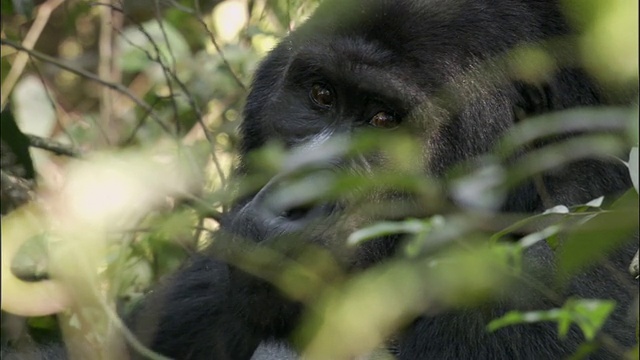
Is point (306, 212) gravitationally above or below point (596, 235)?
below

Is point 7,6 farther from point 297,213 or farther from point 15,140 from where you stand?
point 297,213

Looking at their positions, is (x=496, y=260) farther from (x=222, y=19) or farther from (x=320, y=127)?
(x=222, y=19)

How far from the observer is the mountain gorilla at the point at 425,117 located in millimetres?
2629

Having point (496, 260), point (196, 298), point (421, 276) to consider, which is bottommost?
point (196, 298)

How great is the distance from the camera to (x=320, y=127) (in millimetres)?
3127

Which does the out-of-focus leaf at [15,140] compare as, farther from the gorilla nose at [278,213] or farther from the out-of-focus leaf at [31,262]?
the gorilla nose at [278,213]

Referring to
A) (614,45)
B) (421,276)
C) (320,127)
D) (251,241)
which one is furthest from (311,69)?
(614,45)

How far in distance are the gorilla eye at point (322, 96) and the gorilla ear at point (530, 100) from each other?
23.1 inches

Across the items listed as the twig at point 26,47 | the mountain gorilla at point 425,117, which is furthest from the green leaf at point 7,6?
the mountain gorilla at point 425,117

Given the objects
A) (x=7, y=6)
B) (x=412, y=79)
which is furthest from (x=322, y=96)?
(x=7, y=6)

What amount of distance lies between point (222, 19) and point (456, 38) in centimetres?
234

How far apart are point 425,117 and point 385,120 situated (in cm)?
17

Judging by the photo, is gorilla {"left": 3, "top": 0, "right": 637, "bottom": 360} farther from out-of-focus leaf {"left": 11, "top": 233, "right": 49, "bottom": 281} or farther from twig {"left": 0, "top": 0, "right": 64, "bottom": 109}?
twig {"left": 0, "top": 0, "right": 64, "bottom": 109}

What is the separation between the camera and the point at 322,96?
3189 mm
